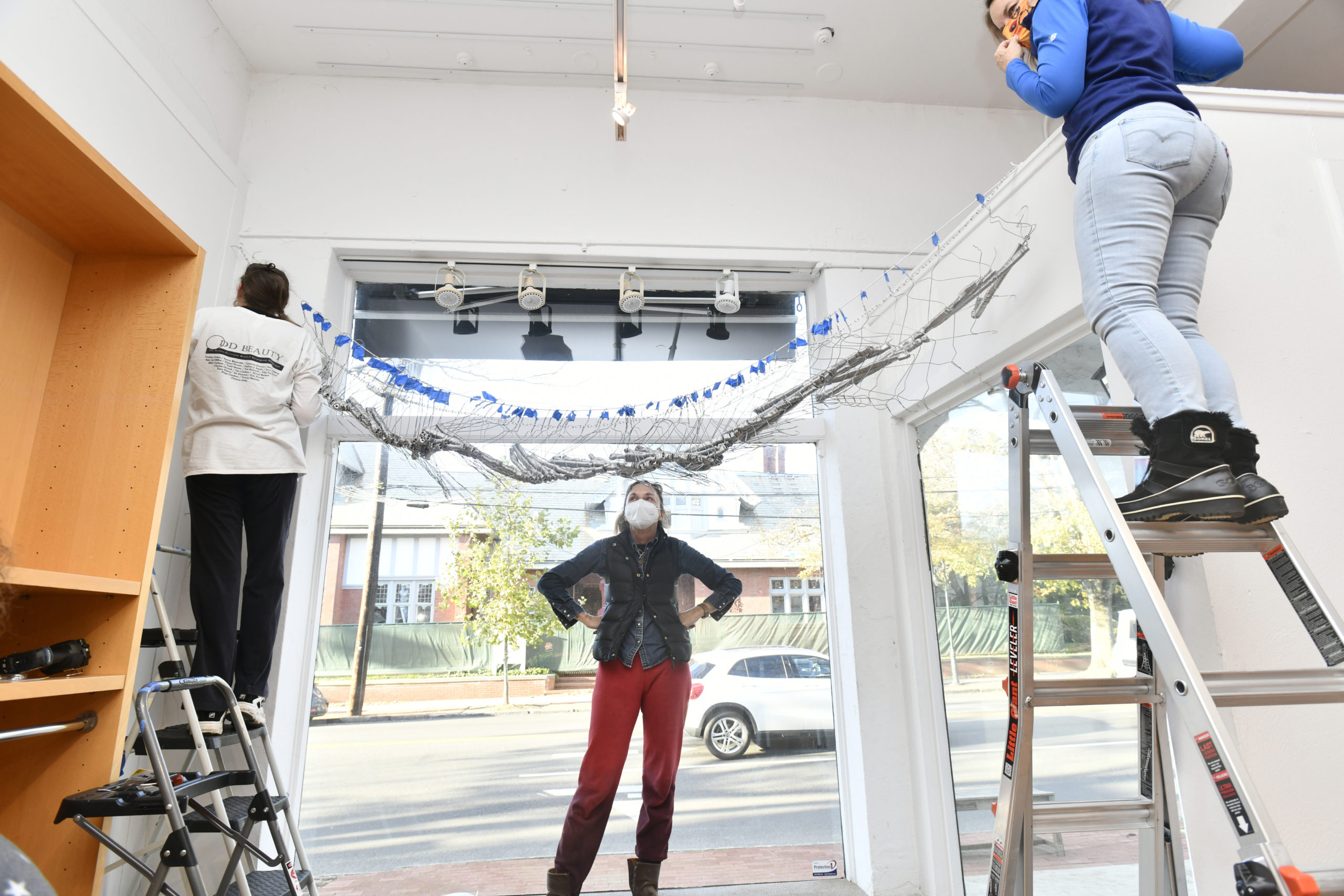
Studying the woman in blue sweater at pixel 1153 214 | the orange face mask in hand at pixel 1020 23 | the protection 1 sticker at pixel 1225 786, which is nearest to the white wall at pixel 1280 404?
the woman in blue sweater at pixel 1153 214

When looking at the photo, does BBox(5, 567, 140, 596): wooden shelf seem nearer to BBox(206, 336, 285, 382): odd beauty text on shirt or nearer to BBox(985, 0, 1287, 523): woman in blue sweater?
BBox(206, 336, 285, 382): odd beauty text on shirt

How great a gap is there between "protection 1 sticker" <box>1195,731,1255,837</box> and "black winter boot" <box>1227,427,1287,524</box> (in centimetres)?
35

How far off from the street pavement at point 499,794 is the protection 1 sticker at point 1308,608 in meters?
2.00

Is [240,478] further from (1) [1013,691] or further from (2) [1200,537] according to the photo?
(2) [1200,537]

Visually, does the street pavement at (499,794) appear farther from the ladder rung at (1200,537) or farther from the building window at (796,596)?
the ladder rung at (1200,537)

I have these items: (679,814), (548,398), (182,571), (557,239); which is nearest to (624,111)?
(557,239)

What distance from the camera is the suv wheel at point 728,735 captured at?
107 inches

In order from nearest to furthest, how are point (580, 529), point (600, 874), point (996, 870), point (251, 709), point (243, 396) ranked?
point (996, 870), point (251, 709), point (243, 396), point (600, 874), point (580, 529)

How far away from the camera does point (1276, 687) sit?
94 centimetres

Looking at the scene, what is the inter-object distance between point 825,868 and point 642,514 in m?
1.44

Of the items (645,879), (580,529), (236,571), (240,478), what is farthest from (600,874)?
(240,478)

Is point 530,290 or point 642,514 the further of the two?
point 530,290

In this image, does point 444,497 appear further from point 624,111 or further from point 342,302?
point 624,111

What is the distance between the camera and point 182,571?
2506 millimetres
